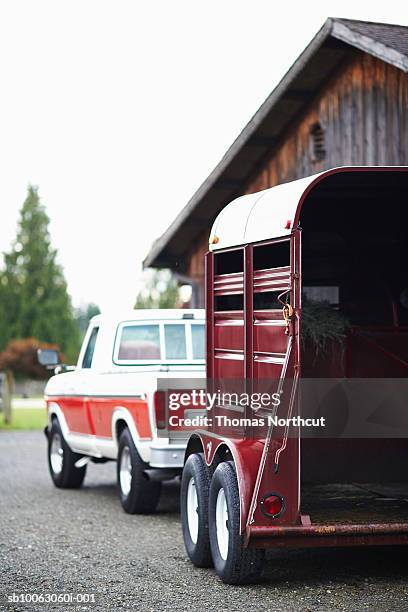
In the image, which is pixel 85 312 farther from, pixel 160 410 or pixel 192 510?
pixel 192 510

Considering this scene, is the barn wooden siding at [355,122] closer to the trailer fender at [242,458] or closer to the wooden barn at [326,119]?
the wooden barn at [326,119]

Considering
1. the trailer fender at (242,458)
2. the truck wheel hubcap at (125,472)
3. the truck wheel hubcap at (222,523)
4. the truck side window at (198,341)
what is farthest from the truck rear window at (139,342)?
the truck wheel hubcap at (222,523)

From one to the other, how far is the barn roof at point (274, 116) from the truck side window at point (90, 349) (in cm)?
478

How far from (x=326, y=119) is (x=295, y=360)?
9.91m

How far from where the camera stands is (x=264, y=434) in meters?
8.66

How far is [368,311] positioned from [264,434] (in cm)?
253

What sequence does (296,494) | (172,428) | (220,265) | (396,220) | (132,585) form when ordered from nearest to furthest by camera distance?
(296,494)
(132,585)
(220,265)
(396,220)
(172,428)

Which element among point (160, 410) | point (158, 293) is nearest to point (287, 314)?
point (160, 410)

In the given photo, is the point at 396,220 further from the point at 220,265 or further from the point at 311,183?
the point at 311,183

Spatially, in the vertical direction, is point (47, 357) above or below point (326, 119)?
below

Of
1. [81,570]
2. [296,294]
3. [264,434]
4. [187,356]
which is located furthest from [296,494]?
[187,356]

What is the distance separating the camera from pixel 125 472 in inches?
510

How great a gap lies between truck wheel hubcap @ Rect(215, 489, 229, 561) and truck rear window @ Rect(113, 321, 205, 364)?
473 cm

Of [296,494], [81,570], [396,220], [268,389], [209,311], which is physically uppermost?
[396,220]
